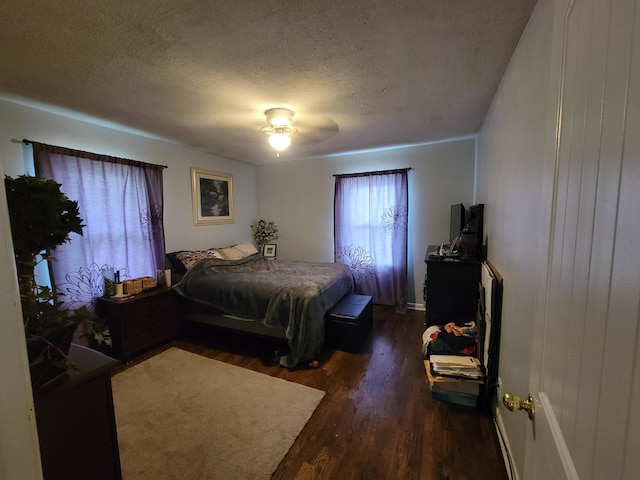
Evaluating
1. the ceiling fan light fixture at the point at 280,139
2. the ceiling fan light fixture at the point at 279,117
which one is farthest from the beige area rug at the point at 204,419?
the ceiling fan light fixture at the point at 279,117

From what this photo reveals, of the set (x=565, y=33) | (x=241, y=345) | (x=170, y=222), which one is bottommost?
(x=241, y=345)

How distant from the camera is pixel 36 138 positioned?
228 centimetres

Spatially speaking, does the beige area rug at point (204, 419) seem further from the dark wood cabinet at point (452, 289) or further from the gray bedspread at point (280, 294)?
the dark wood cabinet at point (452, 289)

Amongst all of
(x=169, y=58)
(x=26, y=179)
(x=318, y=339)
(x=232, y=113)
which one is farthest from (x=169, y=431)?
(x=232, y=113)

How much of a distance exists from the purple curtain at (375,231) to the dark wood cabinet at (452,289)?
4.56ft

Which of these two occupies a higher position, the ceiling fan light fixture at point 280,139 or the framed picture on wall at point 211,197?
the ceiling fan light fixture at point 280,139

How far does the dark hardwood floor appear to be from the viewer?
1.50 metres

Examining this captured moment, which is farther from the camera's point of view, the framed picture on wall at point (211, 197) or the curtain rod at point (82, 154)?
the framed picture on wall at point (211, 197)

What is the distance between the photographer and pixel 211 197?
3.98 m

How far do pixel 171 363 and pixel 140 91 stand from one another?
7.85ft

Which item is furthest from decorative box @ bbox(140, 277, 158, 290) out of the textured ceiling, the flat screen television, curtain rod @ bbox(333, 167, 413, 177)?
the flat screen television

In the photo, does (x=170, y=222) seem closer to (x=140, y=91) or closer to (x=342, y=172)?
(x=140, y=91)

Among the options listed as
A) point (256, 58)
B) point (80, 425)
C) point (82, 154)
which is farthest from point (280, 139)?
point (80, 425)

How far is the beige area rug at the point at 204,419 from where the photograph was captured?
1.55m
